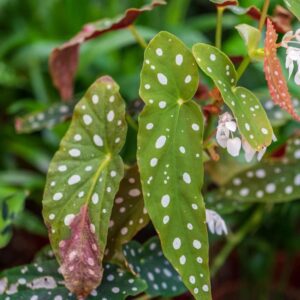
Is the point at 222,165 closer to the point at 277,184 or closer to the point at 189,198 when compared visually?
the point at 277,184

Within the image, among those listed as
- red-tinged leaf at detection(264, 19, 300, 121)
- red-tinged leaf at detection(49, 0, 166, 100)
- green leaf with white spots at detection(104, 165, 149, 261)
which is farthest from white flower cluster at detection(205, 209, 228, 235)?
red-tinged leaf at detection(49, 0, 166, 100)

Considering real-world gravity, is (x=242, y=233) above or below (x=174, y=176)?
below

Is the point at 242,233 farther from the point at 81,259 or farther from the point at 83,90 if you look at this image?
the point at 83,90

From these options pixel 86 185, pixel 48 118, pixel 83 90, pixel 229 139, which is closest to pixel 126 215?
pixel 86 185

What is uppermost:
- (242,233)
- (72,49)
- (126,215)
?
(72,49)

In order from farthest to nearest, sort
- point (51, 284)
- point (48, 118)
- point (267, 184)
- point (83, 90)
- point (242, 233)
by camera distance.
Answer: point (83, 90) → point (242, 233) → point (48, 118) → point (267, 184) → point (51, 284)

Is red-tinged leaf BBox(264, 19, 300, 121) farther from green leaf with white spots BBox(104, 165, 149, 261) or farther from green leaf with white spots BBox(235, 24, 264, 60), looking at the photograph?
green leaf with white spots BBox(104, 165, 149, 261)

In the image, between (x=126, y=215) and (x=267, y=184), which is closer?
(x=126, y=215)

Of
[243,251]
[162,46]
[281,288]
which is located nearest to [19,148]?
[243,251]
